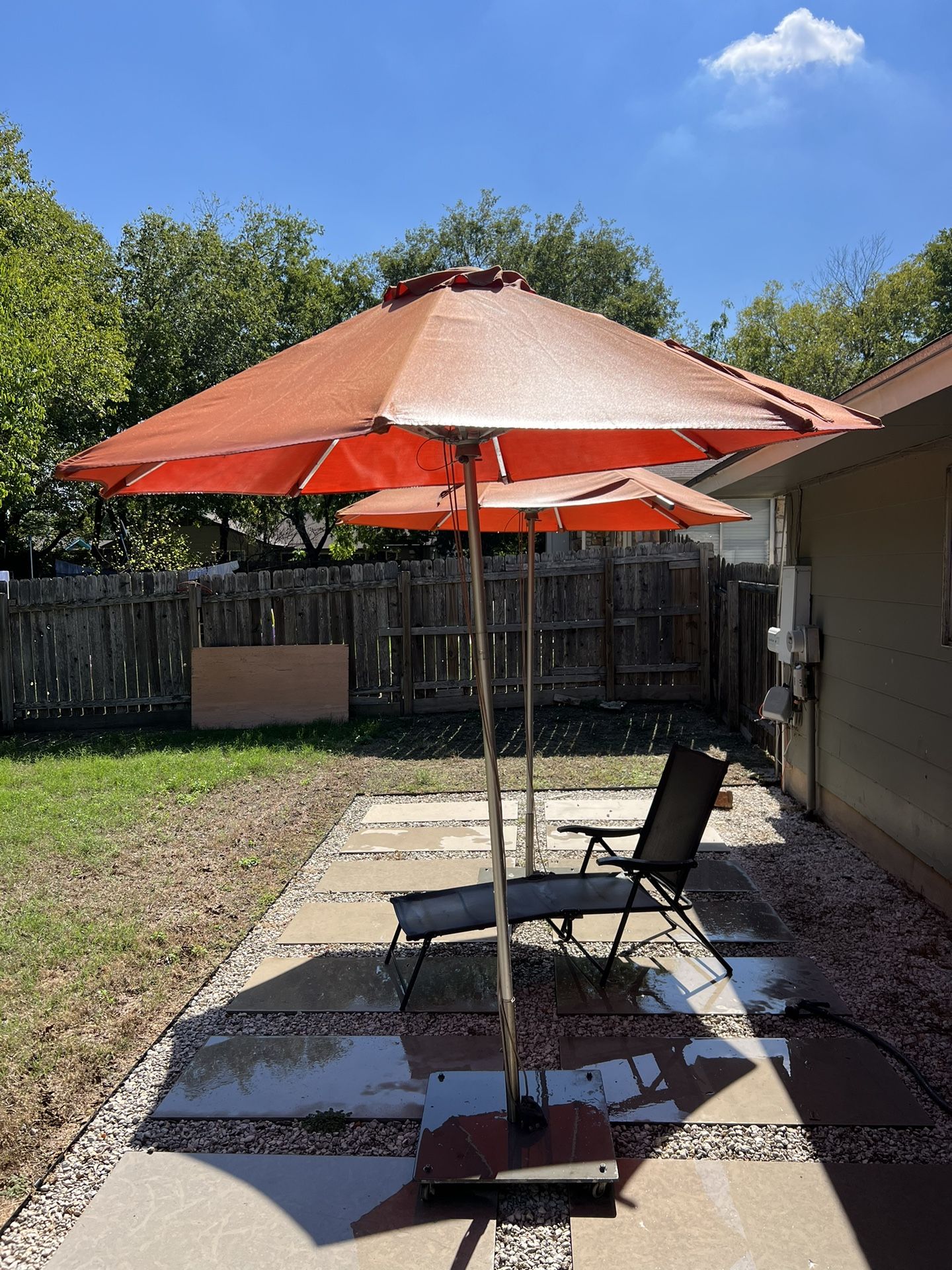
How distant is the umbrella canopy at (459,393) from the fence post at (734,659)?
6.28 metres

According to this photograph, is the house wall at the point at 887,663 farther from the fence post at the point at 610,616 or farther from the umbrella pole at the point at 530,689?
the fence post at the point at 610,616

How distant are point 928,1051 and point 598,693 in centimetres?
763

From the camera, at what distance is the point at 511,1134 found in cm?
261

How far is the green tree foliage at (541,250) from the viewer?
2564 centimetres

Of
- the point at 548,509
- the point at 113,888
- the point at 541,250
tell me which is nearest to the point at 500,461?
the point at 548,509

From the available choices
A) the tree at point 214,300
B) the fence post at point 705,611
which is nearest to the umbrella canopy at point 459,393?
the fence post at point 705,611

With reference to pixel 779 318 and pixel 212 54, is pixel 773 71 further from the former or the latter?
pixel 212 54

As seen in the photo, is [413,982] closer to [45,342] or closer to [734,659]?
[734,659]

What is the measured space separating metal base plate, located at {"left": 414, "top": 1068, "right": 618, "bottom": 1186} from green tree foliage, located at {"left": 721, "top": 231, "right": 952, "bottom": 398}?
27.9m

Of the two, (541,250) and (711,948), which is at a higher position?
(541,250)

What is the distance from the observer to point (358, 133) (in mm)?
20312

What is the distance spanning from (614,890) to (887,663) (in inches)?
93.2

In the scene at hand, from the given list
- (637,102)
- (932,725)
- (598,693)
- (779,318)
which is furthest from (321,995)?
(779,318)

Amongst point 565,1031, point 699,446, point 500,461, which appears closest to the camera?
point 699,446
